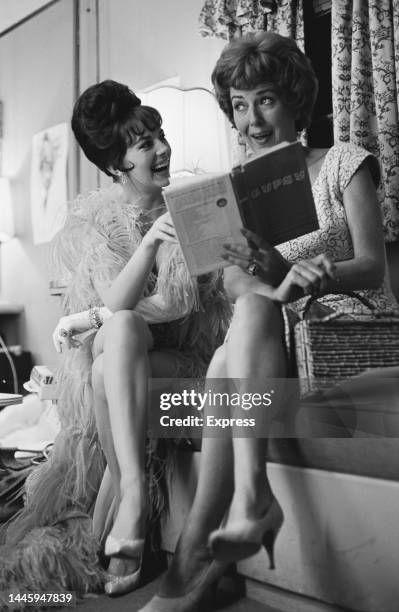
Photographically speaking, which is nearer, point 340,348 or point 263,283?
point 340,348

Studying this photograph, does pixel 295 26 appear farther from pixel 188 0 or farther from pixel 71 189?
pixel 71 189

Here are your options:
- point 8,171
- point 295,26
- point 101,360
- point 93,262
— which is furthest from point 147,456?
point 8,171

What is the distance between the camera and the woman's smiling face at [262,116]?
3.66 feet

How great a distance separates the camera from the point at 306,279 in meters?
0.82

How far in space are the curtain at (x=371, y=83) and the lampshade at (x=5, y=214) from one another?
166 centimetres

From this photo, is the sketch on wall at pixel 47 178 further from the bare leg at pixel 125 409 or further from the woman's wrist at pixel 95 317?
the bare leg at pixel 125 409

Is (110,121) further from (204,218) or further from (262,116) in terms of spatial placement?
(204,218)

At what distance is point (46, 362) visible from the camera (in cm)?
260

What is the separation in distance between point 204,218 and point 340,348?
26 cm

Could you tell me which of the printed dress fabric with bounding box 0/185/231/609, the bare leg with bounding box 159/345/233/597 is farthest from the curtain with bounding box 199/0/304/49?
the bare leg with bounding box 159/345/233/597

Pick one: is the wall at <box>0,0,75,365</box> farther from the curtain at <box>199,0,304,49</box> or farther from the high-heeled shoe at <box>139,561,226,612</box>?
the high-heeled shoe at <box>139,561,226,612</box>

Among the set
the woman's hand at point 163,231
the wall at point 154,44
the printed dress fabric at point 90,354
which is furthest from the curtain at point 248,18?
the woman's hand at point 163,231

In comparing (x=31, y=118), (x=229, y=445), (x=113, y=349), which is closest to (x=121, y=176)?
(x=113, y=349)

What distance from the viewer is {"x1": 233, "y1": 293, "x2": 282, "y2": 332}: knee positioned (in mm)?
793
